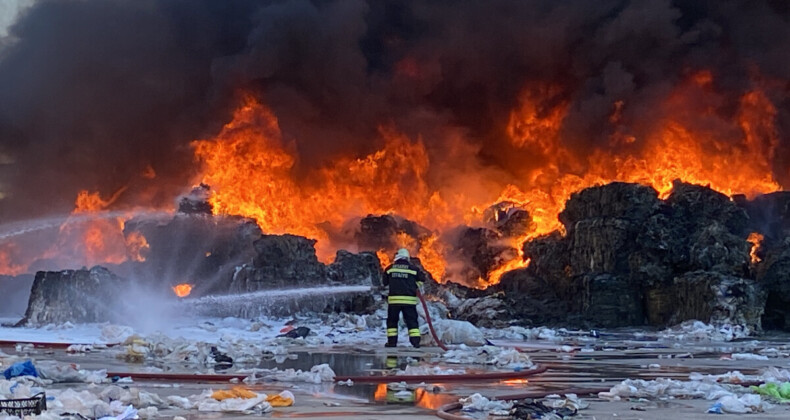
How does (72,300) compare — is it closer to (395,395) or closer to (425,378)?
(425,378)

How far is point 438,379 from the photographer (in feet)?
30.5

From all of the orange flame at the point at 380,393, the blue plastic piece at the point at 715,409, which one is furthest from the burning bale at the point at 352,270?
the blue plastic piece at the point at 715,409

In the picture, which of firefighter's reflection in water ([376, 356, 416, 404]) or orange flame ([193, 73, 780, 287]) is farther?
orange flame ([193, 73, 780, 287])

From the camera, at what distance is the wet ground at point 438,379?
6496 mm

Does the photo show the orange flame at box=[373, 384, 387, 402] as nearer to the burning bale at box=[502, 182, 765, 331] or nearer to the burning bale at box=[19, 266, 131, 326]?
the burning bale at box=[19, 266, 131, 326]

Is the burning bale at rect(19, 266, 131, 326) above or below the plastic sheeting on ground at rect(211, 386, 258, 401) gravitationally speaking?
above

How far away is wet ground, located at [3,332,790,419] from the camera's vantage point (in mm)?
6496

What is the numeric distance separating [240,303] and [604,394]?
20541 mm

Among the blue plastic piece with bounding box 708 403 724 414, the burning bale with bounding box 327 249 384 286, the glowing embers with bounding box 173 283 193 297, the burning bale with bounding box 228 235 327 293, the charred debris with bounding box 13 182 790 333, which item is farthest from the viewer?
the glowing embers with bounding box 173 283 193 297

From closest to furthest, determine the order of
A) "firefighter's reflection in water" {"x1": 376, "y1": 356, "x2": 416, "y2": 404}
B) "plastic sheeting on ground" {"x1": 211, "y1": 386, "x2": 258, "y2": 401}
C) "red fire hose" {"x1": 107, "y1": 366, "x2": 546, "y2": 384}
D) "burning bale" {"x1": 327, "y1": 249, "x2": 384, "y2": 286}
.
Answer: "plastic sheeting on ground" {"x1": 211, "y1": 386, "x2": 258, "y2": 401} < "firefighter's reflection in water" {"x1": 376, "y1": 356, "x2": 416, "y2": 404} < "red fire hose" {"x1": 107, "y1": 366, "x2": 546, "y2": 384} < "burning bale" {"x1": 327, "y1": 249, "x2": 384, "y2": 286}

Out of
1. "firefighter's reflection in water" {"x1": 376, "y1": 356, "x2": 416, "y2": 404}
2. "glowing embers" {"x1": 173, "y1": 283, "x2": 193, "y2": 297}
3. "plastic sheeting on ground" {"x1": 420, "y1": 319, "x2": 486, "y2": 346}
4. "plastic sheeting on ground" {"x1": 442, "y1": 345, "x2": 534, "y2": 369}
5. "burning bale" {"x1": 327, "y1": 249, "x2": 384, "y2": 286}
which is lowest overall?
"firefighter's reflection in water" {"x1": 376, "y1": 356, "x2": 416, "y2": 404}

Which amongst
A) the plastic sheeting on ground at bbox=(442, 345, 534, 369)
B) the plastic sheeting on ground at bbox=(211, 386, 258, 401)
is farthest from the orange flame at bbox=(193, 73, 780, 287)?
the plastic sheeting on ground at bbox=(211, 386, 258, 401)

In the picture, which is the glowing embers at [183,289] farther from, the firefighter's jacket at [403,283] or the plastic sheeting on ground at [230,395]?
the plastic sheeting on ground at [230,395]

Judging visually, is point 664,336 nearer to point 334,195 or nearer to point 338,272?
point 338,272
